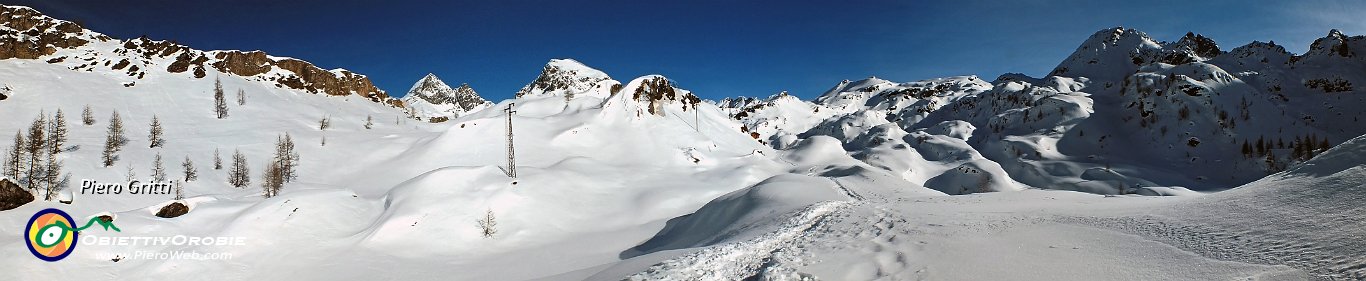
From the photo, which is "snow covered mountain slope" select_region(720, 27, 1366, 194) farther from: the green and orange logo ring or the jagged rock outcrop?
the jagged rock outcrop

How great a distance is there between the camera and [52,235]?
22125mm

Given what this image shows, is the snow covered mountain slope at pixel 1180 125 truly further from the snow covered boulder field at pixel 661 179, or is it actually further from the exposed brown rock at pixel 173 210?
the exposed brown rock at pixel 173 210

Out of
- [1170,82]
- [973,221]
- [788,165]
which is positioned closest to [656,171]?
[788,165]

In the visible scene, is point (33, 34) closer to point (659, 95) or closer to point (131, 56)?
point (131, 56)

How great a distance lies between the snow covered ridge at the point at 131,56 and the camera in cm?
8212

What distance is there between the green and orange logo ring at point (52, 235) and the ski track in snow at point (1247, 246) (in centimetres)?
3582

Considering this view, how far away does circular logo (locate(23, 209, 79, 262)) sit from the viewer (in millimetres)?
20859

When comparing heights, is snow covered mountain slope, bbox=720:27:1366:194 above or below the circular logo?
above

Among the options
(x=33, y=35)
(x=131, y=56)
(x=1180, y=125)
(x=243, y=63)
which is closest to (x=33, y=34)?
(x=33, y=35)

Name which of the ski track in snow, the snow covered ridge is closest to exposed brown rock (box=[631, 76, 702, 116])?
the ski track in snow

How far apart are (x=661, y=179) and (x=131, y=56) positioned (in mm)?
105484

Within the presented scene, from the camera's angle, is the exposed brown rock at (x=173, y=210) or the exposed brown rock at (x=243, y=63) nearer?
the exposed brown rock at (x=173, y=210)

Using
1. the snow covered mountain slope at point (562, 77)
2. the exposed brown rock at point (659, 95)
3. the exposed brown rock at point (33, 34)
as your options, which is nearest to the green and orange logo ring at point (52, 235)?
the exposed brown rock at point (659, 95)

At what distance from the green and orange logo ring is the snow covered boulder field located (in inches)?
4.8
